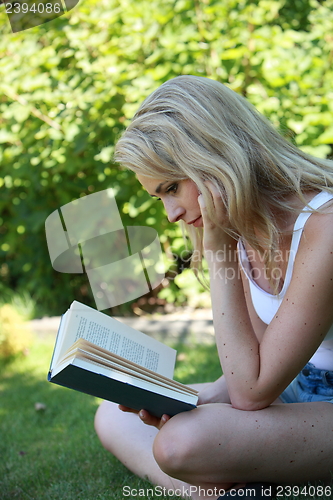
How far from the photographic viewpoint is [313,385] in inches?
66.9

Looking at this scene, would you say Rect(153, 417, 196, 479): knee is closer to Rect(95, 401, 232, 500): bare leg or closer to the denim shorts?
Rect(95, 401, 232, 500): bare leg

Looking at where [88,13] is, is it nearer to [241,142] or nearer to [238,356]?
[241,142]

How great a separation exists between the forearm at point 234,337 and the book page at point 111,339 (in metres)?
0.36

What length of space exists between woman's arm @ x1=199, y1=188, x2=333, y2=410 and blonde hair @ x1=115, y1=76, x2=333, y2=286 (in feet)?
0.68

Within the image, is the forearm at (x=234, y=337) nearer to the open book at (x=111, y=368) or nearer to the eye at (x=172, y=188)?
the open book at (x=111, y=368)

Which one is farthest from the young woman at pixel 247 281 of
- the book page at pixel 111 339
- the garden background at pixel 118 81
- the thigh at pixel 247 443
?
the garden background at pixel 118 81

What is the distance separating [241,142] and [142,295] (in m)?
2.85

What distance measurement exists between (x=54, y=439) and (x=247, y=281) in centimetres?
125

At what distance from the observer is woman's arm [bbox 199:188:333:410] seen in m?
1.40

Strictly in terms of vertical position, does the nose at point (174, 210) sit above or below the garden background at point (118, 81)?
above

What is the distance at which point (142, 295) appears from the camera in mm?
4344

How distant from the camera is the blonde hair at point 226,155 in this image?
5.25 ft

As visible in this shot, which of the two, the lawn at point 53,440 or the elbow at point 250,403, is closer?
the elbow at point 250,403

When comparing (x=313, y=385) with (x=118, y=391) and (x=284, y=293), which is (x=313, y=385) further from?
(x=118, y=391)
